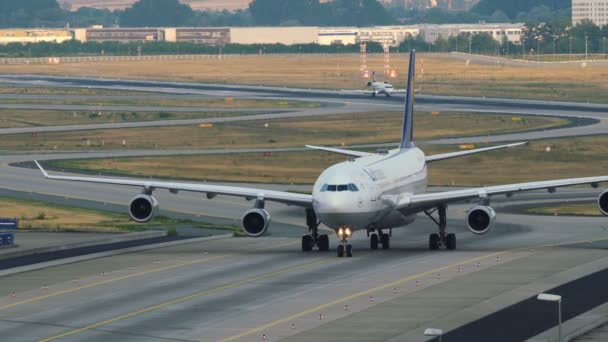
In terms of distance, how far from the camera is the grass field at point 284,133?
146 metres

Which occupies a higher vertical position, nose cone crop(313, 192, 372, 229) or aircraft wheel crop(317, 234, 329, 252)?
nose cone crop(313, 192, 372, 229)

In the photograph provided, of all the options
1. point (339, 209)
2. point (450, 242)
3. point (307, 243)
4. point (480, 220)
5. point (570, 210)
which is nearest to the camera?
point (339, 209)

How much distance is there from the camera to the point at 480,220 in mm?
68500

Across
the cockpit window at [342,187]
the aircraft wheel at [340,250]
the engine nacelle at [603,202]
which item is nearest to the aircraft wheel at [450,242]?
the aircraft wheel at [340,250]

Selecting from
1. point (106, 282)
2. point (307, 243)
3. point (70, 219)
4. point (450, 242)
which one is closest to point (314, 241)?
point (307, 243)

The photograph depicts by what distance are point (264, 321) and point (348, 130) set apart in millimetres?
105932

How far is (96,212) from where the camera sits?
94562 millimetres

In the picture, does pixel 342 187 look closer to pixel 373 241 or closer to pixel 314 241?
pixel 314 241

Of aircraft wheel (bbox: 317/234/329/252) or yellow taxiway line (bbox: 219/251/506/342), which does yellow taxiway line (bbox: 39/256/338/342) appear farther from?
yellow taxiway line (bbox: 219/251/506/342)

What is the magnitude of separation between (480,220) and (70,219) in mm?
32162

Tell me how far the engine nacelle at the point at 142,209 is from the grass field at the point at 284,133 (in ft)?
230

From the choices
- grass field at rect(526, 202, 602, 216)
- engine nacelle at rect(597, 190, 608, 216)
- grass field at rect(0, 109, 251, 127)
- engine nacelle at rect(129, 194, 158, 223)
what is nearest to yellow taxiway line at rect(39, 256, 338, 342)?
engine nacelle at rect(129, 194, 158, 223)

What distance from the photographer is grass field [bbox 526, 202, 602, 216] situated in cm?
9169

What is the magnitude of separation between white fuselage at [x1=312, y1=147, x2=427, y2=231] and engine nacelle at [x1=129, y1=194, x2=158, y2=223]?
28.1ft
